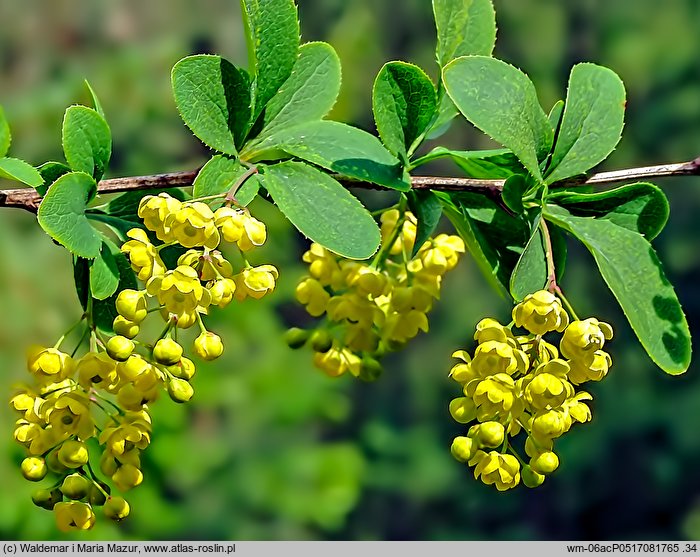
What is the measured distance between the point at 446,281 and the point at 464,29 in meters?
2.49

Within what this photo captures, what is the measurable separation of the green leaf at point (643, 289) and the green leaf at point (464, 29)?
144 mm

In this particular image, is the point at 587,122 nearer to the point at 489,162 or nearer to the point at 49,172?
the point at 489,162

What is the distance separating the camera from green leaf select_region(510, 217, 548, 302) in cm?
52

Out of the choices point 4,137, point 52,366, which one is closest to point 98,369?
point 52,366

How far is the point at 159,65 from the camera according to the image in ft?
8.98

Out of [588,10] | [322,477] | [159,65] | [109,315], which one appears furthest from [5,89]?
[109,315]

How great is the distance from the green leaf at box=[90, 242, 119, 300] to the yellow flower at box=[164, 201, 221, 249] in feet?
0.23

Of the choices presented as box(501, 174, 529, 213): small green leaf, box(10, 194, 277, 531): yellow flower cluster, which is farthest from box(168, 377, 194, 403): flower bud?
box(501, 174, 529, 213): small green leaf

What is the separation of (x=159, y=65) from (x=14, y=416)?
1.23 meters

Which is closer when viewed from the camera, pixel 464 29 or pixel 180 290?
pixel 180 290

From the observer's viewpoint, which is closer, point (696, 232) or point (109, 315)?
point (109, 315)

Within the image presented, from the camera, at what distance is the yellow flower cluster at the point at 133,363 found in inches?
19.0

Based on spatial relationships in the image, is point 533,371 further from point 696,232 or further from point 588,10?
point 588,10

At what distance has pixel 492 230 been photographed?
0.60 meters
